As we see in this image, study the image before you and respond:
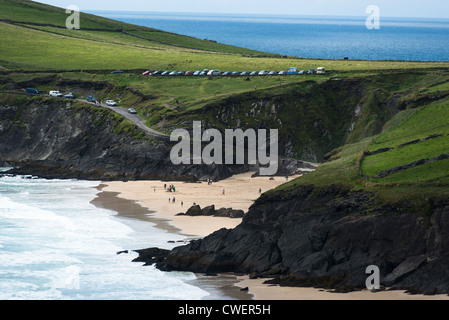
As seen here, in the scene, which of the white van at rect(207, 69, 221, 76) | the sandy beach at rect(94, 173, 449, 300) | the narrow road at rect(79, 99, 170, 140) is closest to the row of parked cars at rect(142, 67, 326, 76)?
the white van at rect(207, 69, 221, 76)

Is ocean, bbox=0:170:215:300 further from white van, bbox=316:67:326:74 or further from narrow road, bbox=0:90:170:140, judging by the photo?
white van, bbox=316:67:326:74

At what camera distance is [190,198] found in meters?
105

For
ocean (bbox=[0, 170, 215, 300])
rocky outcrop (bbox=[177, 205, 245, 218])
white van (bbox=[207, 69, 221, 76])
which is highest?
white van (bbox=[207, 69, 221, 76])

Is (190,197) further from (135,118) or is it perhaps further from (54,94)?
(54,94)

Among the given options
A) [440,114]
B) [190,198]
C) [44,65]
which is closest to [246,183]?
[190,198]

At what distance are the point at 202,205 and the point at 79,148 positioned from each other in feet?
128

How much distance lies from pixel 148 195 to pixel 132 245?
90.4 feet

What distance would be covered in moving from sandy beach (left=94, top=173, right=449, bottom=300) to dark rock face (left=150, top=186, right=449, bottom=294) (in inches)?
78.9

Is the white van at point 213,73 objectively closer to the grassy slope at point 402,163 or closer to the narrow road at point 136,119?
the narrow road at point 136,119

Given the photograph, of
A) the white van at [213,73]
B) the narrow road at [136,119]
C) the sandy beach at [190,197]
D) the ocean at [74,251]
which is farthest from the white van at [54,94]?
the ocean at [74,251]

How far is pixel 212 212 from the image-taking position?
94.0 meters

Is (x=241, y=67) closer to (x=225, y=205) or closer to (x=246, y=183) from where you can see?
(x=246, y=183)

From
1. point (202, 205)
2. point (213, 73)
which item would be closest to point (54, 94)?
point (213, 73)

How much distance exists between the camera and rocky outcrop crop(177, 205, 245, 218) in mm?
92000
